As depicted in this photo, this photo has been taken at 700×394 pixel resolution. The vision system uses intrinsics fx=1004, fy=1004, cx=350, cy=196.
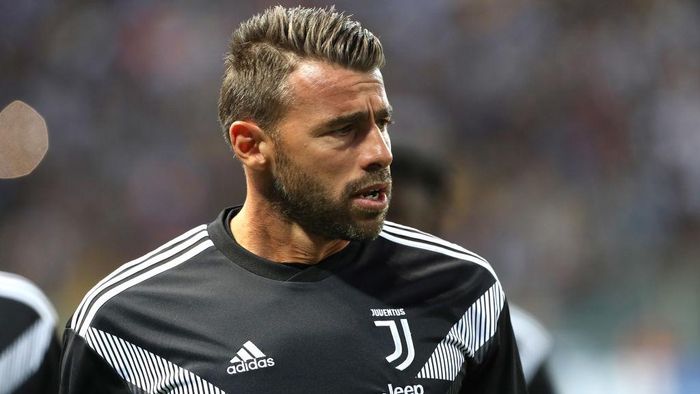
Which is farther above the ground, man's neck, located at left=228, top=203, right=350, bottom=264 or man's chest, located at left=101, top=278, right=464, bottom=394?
man's neck, located at left=228, top=203, right=350, bottom=264

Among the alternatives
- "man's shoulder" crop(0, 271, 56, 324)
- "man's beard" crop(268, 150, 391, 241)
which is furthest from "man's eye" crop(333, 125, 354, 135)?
"man's shoulder" crop(0, 271, 56, 324)

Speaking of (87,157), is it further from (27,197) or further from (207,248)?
(207,248)

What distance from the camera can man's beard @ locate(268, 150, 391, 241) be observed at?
96.7 inches

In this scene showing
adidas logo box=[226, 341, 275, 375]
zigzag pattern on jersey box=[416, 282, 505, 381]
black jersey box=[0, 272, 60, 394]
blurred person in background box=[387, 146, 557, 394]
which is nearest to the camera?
adidas logo box=[226, 341, 275, 375]

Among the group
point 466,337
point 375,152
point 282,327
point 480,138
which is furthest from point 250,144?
point 480,138

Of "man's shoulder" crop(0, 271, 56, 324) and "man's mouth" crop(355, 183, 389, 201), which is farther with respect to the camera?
"man's shoulder" crop(0, 271, 56, 324)

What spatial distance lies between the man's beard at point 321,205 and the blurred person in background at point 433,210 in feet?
3.93

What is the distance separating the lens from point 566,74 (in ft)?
27.7

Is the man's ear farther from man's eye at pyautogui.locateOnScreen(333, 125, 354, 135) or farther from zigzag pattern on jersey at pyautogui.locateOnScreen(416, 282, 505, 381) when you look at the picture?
zigzag pattern on jersey at pyautogui.locateOnScreen(416, 282, 505, 381)

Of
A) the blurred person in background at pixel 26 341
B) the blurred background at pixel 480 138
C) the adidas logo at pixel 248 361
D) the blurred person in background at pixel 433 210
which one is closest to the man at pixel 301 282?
the adidas logo at pixel 248 361

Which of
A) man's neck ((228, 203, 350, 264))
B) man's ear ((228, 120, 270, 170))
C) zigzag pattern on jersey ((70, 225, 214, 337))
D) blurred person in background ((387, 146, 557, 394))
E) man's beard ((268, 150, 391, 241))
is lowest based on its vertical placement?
blurred person in background ((387, 146, 557, 394))

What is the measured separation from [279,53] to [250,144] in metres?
0.25

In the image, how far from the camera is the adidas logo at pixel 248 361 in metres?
2.39

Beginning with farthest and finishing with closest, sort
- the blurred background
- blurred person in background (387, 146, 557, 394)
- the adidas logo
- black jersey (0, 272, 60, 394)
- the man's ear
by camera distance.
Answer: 1. the blurred background
2. blurred person in background (387, 146, 557, 394)
3. black jersey (0, 272, 60, 394)
4. the man's ear
5. the adidas logo
